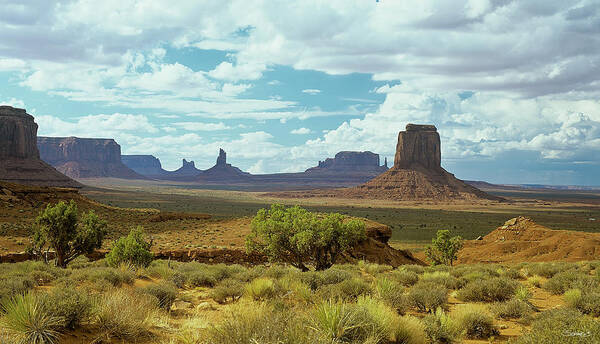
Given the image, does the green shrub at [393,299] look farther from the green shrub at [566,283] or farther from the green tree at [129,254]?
the green tree at [129,254]

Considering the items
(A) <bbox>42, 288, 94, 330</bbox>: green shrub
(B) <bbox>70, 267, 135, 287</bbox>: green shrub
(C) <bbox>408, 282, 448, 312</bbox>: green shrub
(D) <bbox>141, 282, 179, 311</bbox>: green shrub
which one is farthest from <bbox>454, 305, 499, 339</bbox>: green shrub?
(B) <bbox>70, 267, 135, 287</bbox>: green shrub

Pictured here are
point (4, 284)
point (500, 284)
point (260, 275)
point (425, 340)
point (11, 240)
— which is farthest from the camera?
point (11, 240)

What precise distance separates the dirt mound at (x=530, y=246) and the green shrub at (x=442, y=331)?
38.6 meters

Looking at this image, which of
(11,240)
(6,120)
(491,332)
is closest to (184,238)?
(11,240)

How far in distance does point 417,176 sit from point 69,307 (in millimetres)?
177718

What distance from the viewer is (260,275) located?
1538cm

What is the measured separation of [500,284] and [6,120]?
602 feet

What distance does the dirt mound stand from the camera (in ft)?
137

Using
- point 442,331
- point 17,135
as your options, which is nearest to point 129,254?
point 442,331

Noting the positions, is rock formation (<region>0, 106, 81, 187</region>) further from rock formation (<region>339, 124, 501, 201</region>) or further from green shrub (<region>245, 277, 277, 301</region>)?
green shrub (<region>245, 277, 277, 301</region>)

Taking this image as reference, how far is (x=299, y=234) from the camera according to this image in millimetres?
19859

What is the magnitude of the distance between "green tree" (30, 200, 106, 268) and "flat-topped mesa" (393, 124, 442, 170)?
17108 centimetres

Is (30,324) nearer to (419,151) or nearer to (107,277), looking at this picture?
(107,277)

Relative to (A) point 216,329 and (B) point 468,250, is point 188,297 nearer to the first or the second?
(A) point 216,329
